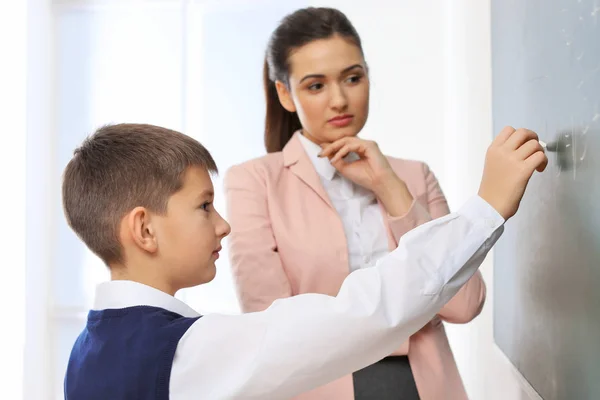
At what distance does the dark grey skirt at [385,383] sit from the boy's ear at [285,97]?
588mm

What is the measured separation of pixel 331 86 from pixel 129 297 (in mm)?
653

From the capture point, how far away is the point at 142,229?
3.74 feet

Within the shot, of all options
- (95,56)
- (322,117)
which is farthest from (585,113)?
(95,56)

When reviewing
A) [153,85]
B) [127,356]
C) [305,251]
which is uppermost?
[153,85]

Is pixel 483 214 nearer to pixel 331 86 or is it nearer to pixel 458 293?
pixel 458 293

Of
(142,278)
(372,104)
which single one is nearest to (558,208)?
(142,278)

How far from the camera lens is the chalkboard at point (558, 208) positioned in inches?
44.2

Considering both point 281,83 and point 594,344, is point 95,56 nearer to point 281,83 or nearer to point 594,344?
point 281,83

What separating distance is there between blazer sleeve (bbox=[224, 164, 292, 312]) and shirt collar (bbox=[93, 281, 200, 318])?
32 cm

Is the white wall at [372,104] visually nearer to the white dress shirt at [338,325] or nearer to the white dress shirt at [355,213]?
the white dress shirt at [355,213]

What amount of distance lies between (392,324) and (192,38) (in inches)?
119

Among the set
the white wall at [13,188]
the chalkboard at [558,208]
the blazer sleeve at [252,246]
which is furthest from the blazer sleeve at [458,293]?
the white wall at [13,188]

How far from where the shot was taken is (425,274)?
947mm

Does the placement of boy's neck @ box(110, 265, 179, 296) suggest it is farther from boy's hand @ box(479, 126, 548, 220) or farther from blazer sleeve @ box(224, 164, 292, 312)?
boy's hand @ box(479, 126, 548, 220)
